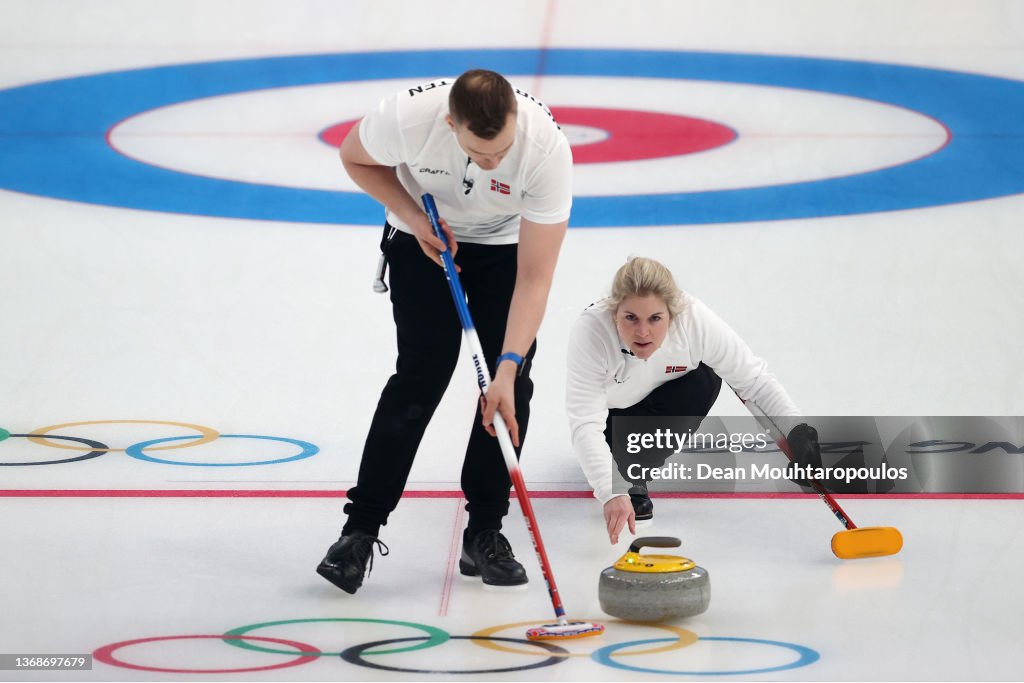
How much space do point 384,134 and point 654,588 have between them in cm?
126

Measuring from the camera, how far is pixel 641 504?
406cm

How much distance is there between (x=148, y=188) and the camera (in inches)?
308

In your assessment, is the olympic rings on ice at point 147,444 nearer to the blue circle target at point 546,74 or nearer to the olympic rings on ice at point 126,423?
the olympic rings on ice at point 126,423

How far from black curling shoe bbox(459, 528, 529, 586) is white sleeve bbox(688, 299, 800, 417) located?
820 mm

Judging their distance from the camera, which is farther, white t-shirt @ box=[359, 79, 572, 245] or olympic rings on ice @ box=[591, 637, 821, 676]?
white t-shirt @ box=[359, 79, 572, 245]

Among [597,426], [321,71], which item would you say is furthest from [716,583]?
[321,71]

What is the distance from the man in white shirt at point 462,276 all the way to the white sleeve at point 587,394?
186mm

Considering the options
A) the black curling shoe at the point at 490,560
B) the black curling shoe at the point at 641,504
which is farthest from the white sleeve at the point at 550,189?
the black curling shoe at the point at 641,504

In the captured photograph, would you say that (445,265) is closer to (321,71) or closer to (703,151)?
(703,151)

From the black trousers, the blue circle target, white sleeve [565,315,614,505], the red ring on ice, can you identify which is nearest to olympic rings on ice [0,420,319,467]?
the black trousers

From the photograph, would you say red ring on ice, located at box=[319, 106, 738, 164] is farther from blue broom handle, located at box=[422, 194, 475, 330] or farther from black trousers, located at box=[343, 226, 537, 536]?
blue broom handle, located at box=[422, 194, 475, 330]

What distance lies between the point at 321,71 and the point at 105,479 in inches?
273

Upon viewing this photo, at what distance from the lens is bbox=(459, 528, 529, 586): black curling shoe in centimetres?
346

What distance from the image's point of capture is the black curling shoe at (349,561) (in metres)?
3.35
